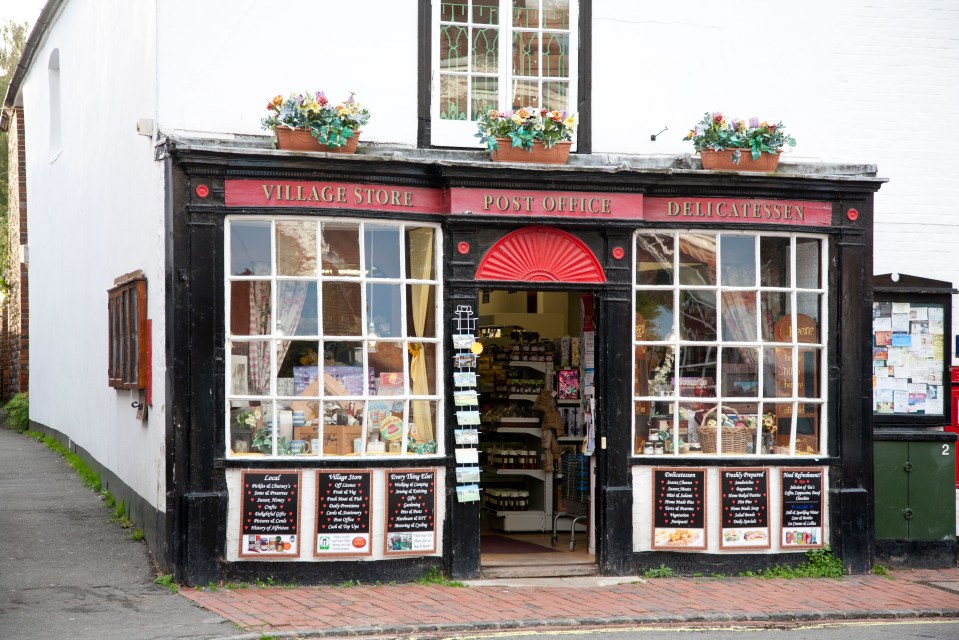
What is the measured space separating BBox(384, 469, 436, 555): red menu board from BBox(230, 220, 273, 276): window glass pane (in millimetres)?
2191

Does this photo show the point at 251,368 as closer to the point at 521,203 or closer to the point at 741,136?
the point at 521,203

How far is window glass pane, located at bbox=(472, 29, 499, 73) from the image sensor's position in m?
11.3

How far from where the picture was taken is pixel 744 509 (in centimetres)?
1123

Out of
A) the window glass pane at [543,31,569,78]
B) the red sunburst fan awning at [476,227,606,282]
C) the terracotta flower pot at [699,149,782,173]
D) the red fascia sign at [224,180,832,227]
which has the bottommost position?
the red sunburst fan awning at [476,227,606,282]

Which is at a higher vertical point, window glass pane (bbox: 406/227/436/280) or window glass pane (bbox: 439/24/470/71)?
window glass pane (bbox: 439/24/470/71)

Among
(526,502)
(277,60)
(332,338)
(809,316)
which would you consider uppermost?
(277,60)

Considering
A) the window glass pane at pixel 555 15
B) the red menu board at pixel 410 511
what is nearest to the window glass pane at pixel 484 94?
the window glass pane at pixel 555 15

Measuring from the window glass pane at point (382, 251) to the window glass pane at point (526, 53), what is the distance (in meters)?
2.04

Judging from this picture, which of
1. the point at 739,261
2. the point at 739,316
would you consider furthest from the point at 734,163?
the point at 739,316

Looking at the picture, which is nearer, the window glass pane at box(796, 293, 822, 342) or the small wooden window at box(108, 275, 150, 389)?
the small wooden window at box(108, 275, 150, 389)

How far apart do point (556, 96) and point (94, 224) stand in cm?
689

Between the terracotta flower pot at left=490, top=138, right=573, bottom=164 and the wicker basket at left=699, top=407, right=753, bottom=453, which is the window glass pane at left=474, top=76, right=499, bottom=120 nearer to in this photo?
the terracotta flower pot at left=490, top=138, right=573, bottom=164

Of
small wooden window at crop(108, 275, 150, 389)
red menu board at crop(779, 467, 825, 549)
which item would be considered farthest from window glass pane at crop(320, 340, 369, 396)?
red menu board at crop(779, 467, 825, 549)

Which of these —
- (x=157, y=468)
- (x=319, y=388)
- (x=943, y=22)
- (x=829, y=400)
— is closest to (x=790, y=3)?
(x=943, y=22)
